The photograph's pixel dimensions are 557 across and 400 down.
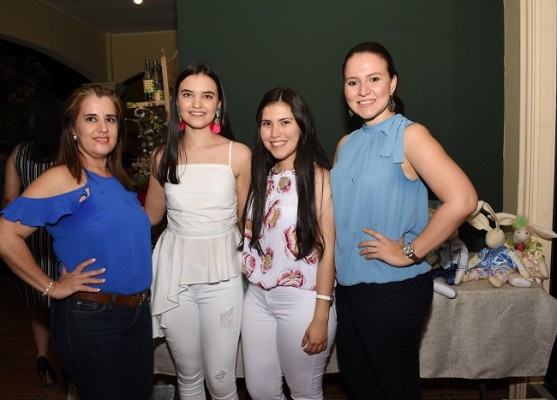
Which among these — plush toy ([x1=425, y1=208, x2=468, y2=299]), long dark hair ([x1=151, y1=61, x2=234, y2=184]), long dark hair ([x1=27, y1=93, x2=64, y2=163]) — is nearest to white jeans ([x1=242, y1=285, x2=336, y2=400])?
long dark hair ([x1=151, y1=61, x2=234, y2=184])

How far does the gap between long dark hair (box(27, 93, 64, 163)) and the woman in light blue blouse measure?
1681 mm

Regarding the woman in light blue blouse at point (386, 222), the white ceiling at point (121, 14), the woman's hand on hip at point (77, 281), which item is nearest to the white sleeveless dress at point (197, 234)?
the woman's hand on hip at point (77, 281)

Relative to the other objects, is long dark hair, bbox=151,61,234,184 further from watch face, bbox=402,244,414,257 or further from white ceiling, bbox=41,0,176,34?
white ceiling, bbox=41,0,176,34

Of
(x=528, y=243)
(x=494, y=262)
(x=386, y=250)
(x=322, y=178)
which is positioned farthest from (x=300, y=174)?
(x=528, y=243)

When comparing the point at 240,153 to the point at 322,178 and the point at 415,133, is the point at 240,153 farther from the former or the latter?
the point at 415,133

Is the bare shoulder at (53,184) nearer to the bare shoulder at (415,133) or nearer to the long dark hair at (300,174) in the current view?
the long dark hair at (300,174)

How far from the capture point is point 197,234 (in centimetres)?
186

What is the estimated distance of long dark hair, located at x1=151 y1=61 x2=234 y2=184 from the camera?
1.87 metres

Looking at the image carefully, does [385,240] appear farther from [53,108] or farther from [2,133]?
[2,133]

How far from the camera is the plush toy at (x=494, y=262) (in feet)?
7.89

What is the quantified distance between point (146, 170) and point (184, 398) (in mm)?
1308

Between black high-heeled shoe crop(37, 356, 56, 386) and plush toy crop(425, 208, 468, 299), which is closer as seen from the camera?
plush toy crop(425, 208, 468, 299)

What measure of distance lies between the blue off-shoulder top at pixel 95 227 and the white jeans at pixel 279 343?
450 millimetres

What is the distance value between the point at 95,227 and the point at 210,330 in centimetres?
60
